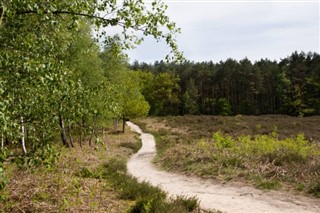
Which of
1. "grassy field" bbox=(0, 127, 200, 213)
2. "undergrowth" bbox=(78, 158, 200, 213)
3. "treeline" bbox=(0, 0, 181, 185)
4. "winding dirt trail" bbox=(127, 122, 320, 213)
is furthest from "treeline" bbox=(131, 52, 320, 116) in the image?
"treeline" bbox=(0, 0, 181, 185)

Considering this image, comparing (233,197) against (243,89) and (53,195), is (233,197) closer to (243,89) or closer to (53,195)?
(53,195)

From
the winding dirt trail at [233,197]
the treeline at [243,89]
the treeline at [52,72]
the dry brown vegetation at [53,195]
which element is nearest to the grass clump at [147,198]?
the dry brown vegetation at [53,195]

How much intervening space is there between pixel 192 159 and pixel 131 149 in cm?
962

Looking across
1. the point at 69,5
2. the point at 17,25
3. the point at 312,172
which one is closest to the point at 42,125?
the point at 17,25

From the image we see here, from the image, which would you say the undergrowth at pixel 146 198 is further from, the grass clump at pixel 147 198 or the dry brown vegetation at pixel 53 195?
the dry brown vegetation at pixel 53 195

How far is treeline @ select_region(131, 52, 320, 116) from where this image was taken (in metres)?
64.2

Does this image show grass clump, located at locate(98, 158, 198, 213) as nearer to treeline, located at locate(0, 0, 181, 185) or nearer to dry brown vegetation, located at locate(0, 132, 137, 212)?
dry brown vegetation, located at locate(0, 132, 137, 212)

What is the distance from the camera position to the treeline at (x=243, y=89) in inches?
2530

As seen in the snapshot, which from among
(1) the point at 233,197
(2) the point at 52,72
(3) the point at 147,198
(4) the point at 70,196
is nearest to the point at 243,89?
(1) the point at 233,197

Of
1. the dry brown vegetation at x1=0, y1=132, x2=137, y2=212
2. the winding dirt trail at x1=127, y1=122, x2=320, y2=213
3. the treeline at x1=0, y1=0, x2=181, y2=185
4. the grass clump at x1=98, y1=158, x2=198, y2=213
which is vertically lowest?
the winding dirt trail at x1=127, y1=122, x2=320, y2=213

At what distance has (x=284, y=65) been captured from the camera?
7362 centimetres

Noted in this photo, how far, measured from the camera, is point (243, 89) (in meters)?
77.2

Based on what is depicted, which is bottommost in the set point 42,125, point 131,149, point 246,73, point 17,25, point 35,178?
point 131,149

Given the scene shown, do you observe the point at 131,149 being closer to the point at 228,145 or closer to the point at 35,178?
the point at 228,145
